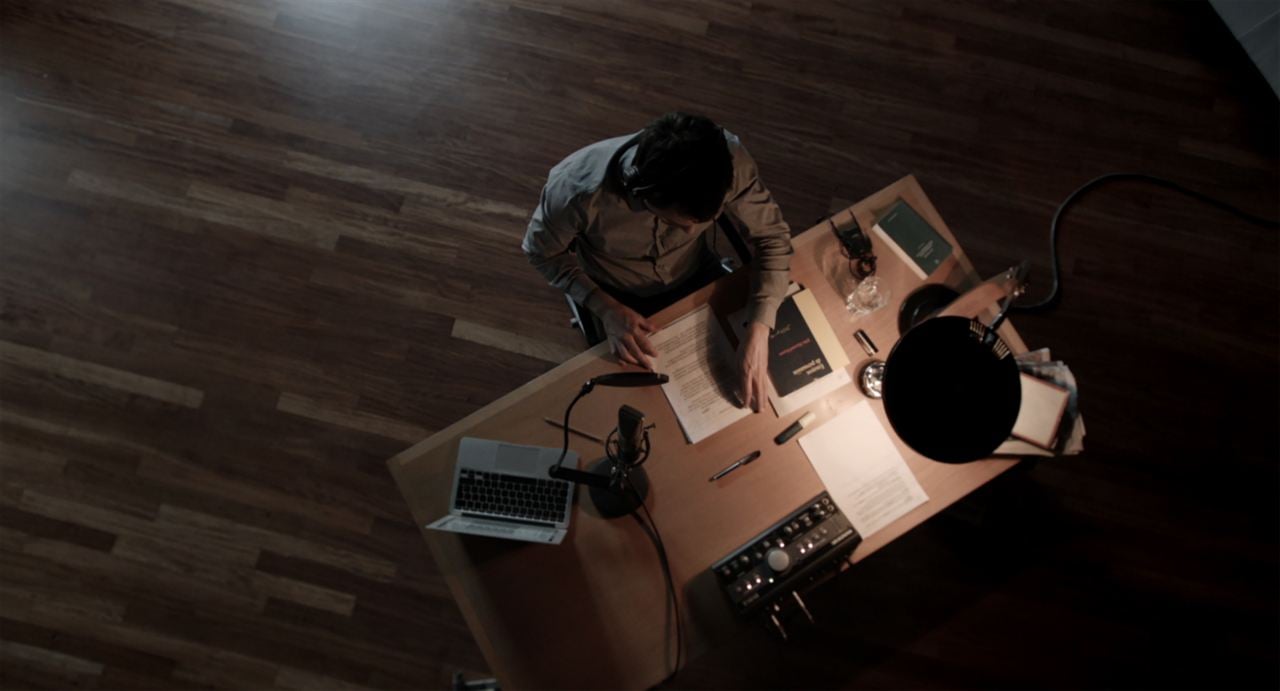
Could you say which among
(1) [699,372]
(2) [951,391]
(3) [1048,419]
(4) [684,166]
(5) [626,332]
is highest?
(4) [684,166]

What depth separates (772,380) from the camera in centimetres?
169

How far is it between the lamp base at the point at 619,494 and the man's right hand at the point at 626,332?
0.23m

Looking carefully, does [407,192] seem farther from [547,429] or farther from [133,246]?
[547,429]

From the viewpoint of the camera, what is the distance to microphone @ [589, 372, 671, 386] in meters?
1.65

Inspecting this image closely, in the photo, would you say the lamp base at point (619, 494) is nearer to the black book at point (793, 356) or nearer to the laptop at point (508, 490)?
the laptop at point (508, 490)

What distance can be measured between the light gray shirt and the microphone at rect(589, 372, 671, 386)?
0.64 ft

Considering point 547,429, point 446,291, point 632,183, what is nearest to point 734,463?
point 547,429

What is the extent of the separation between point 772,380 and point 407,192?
5.44 feet

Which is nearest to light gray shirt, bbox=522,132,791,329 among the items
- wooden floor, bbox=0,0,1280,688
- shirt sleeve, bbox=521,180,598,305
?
shirt sleeve, bbox=521,180,598,305

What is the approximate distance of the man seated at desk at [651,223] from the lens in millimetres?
1298

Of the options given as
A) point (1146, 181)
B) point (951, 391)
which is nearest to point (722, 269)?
point (951, 391)

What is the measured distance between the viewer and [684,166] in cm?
128

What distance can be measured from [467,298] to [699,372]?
1.21 meters

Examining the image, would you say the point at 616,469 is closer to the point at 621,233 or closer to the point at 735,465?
the point at 735,465
